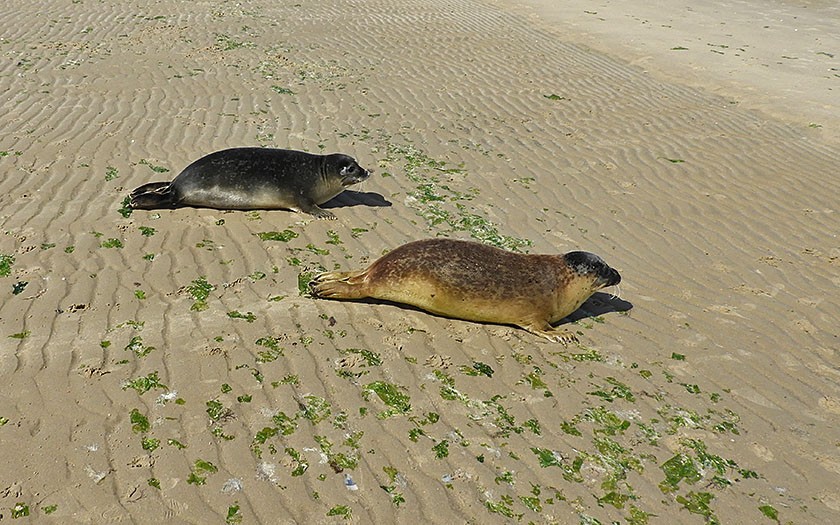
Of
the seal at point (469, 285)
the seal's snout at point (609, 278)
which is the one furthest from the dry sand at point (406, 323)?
the seal's snout at point (609, 278)

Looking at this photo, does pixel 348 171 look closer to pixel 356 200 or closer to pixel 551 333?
pixel 356 200

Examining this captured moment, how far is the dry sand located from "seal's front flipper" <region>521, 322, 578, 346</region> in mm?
76

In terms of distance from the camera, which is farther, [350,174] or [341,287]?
[350,174]

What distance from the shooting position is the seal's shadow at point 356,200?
7480 mm

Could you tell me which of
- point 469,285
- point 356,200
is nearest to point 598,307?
point 469,285

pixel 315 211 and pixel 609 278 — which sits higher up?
pixel 609 278

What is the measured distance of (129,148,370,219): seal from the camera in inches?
268

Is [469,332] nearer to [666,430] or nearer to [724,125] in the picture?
[666,430]

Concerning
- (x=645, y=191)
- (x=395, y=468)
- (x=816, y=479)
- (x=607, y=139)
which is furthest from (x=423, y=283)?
(x=607, y=139)

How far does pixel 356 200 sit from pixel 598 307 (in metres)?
2.92

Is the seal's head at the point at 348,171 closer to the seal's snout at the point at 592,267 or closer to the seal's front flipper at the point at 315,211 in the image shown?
the seal's front flipper at the point at 315,211

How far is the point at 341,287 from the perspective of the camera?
5.33 metres

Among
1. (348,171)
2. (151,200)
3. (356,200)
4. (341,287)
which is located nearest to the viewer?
(341,287)

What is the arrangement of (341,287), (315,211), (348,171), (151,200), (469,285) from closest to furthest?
(469,285)
(341,287)
(151,200)
(315,211)
(348,171)
